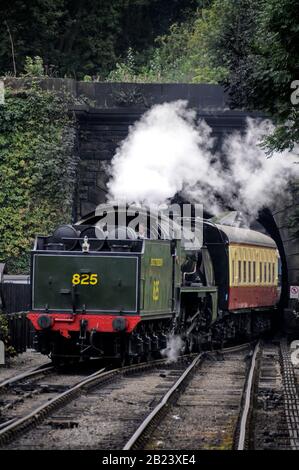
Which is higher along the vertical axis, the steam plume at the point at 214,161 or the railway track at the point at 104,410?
the steam plume at the point at 214,161

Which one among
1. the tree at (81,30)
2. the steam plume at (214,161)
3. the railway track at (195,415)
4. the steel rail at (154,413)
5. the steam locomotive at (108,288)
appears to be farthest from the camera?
the tree at (81,30)

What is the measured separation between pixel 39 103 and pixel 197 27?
401 inches

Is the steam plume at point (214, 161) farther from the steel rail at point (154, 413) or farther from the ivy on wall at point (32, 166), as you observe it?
the steel rail at point (154, 413)

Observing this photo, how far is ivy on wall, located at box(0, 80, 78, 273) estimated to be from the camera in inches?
1144

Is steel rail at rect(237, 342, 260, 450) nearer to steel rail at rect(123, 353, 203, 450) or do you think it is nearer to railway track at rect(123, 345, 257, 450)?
railway track at rect(123, 345, 257, 450)

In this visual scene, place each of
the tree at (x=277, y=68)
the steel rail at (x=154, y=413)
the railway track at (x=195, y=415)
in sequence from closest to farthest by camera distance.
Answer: the steel rail at (x=154, y=413)
the railway track at (x=195, y=415)
the tree at (x=277, y=68)

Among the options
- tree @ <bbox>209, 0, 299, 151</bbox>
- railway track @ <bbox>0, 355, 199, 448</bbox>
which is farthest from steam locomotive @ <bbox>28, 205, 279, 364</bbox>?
tree @ <bbox>209, 0, 299, 151</bbox>

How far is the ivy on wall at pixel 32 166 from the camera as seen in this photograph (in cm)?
2905

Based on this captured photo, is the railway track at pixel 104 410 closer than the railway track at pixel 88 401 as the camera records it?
Yes

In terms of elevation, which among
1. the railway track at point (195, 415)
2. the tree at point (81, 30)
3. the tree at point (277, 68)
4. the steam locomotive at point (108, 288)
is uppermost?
the tree at point (81, 30)

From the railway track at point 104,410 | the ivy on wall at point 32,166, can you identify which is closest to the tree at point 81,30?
the ivy on wall at point 32,166

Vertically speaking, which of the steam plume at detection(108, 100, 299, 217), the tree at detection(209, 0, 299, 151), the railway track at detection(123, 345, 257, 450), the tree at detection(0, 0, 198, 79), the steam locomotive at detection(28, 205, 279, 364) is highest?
the tree at detection(0, 0, 198, 79)
